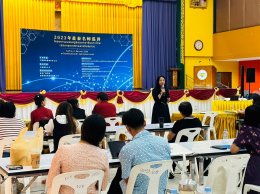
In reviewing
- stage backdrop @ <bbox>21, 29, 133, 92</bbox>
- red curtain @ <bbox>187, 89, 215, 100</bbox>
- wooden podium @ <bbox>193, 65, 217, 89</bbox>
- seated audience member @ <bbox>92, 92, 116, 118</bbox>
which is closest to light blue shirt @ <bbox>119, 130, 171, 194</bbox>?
seated audience member @ <bbox>92, 92, 116, 118</bbox>

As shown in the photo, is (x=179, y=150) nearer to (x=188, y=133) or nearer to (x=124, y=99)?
(x=188, y=133)

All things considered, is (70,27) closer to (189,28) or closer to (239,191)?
(189,28)

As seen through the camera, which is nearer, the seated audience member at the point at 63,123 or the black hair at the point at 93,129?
the black hair at the point at 93,129

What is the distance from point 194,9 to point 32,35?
636cm

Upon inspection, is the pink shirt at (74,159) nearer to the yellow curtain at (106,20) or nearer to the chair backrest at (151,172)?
the chair backrest at (151,172)

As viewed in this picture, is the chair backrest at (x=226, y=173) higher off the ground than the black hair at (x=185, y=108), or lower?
lower

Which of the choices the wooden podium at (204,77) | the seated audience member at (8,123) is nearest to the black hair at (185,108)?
the seated audience member at (8,123)

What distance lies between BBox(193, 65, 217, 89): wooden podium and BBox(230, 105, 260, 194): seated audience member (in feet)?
33.5

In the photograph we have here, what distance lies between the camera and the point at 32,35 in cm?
1220

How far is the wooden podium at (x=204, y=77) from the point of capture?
13.6 m

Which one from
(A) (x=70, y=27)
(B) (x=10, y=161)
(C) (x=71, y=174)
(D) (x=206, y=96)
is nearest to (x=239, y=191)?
(C) (x=71, y=174)

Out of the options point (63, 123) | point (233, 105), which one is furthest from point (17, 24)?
point (63, 123)

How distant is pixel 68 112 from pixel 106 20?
10.1 m

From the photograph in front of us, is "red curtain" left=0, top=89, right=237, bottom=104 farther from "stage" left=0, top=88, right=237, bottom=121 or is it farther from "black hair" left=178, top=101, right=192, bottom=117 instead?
"black hair" left=178, top=101, right=192, bottom=117
